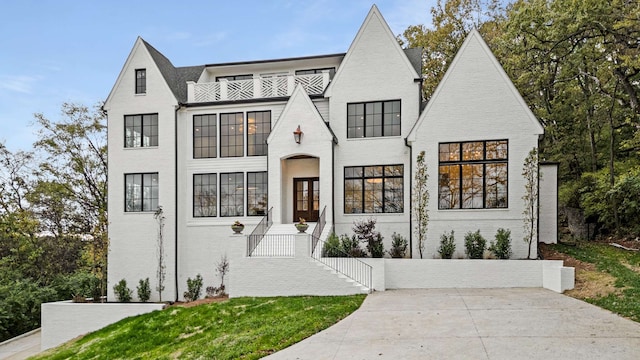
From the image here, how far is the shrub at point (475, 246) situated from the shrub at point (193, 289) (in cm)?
1074

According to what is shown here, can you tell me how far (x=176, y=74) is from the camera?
19.6 m

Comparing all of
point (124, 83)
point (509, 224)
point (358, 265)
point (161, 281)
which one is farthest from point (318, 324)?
point (124, 83)

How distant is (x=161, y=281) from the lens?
1673 centimetres

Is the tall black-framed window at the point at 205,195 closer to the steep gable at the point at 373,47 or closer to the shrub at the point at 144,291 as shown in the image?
the shrub at the point at 144,291

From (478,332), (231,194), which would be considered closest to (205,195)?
(231,194)

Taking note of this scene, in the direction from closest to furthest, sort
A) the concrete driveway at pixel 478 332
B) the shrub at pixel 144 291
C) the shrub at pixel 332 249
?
1. the concrete driveway at pixel 478 332
2. the shrub at pixel 332 249
3. the shrub at pixel 144 291

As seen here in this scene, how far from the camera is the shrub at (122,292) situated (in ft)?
54.6

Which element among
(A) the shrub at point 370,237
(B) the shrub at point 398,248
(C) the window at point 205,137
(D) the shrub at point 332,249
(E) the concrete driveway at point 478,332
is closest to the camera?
(E) the concrete driveway at point 478,332

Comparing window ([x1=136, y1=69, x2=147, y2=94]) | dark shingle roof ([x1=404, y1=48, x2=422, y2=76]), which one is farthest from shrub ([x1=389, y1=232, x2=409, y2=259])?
window ([x1=136, y1=69, x2=147, y2=94])

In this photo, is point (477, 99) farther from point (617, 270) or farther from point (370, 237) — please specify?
point (617, 270)

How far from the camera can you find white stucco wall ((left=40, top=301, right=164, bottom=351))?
15031 millimetres

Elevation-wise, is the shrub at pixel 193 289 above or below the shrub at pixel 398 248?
below

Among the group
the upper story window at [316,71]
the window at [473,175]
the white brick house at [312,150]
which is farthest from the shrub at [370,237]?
the upper story window at [316,71]

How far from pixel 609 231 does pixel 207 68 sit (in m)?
21.8
